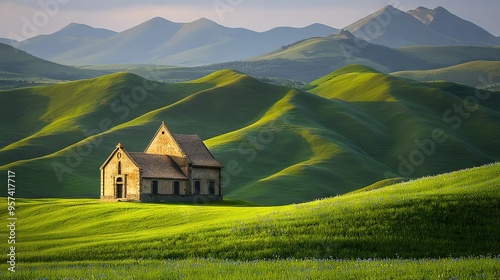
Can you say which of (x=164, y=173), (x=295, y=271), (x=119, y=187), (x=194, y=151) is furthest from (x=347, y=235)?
(x=194, y=151)

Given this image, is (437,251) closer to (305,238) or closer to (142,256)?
(305,238)

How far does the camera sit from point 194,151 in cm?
10394

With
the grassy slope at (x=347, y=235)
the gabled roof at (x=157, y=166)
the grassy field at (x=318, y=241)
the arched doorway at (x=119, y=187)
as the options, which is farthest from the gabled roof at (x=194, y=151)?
the grassy field at (x=318, y=241)

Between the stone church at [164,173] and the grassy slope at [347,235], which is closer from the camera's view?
the grassy slope at [347,235]

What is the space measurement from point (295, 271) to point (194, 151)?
75642 mm

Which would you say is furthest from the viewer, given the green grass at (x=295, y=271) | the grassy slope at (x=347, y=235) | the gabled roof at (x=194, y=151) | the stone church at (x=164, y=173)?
the gabled roof at (x=194, y=151)

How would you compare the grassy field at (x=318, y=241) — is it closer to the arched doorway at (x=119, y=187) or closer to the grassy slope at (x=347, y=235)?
the grassy slope at (x=347, y=235)

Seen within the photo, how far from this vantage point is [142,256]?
40.7 meters

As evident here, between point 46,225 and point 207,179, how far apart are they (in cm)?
3741

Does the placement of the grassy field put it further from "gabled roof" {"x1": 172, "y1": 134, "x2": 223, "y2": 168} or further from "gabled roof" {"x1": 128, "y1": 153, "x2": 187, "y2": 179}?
"gabled roof" {"x1": 172, "y1": 134, "x2": 223, "y2": 168}

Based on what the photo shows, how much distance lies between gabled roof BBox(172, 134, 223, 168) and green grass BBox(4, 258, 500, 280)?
69.2 m

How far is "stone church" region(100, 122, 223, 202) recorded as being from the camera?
313ft

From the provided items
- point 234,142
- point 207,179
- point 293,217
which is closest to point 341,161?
point 234,142

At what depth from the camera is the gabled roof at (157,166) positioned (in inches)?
3767
